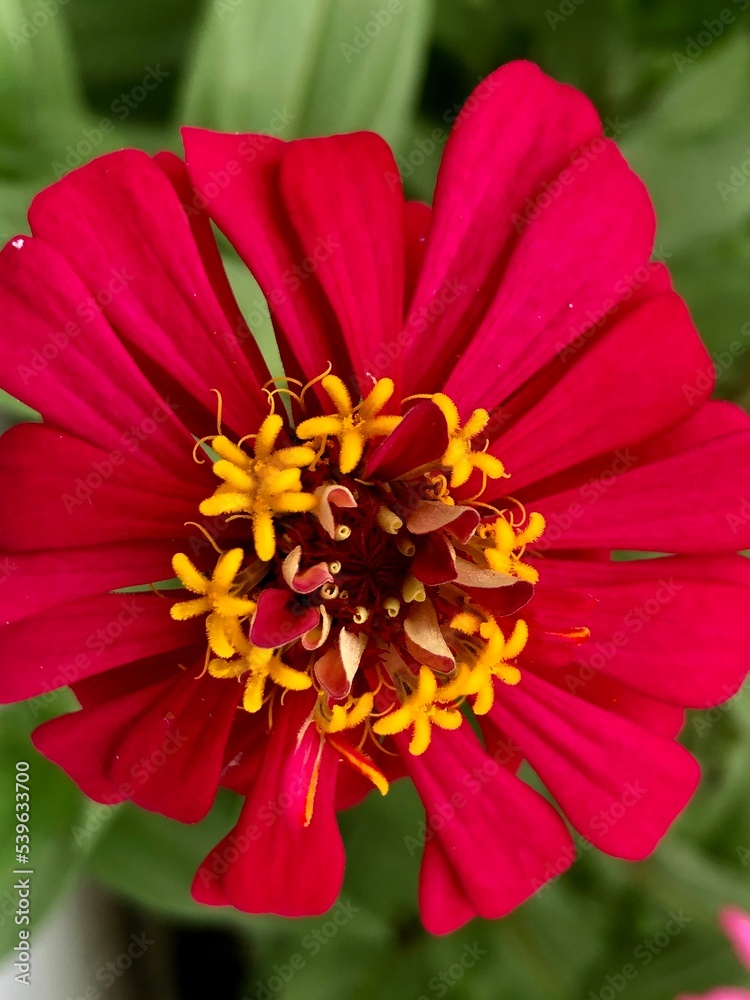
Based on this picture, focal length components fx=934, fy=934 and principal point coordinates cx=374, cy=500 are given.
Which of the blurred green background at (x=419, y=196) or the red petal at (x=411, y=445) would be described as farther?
the blurred green background at (x=419, y=196)

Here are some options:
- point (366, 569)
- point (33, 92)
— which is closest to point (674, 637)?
point (366, 569)

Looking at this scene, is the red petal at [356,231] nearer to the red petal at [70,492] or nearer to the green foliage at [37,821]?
the red petal at [70,492]

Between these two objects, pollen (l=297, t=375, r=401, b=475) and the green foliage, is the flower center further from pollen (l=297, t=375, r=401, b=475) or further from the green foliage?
the green foliage

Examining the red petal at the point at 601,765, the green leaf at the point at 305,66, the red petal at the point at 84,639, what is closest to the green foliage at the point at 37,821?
the red petal at the point at 84,639

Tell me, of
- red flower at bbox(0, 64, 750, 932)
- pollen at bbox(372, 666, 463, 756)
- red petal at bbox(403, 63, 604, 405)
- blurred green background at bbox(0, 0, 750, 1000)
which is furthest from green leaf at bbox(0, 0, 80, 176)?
pollen at bbox(372, 666, 463, 756)

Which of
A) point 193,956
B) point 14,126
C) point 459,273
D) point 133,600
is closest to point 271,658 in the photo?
point 133,600

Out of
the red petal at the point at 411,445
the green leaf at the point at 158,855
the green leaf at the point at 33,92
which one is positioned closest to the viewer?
the red petal at the point at 411,445
